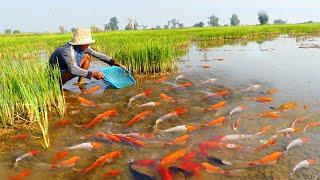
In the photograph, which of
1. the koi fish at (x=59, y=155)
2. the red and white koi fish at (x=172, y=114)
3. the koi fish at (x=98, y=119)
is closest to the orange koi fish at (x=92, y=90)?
the koi fish at (x=98, y=119)

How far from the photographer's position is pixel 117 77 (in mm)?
8336

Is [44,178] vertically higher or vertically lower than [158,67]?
lower

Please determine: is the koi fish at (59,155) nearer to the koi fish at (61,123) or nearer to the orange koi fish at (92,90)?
the koi fish at (61,123)

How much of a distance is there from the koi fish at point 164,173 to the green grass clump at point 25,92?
6.06 ft

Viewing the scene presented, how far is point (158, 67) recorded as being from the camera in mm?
10086

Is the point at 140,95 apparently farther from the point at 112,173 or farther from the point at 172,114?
the point at 112,173

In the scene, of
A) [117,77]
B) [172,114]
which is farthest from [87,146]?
[117,77]

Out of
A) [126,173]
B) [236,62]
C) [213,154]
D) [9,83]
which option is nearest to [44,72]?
[9,83]

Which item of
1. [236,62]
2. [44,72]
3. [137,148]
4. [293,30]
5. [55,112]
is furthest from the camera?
[293,30]

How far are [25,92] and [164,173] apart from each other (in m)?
2.49

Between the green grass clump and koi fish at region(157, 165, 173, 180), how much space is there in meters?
1.85

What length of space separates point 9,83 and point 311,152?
13.6 ft

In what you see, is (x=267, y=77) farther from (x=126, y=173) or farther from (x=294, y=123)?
(x=126, y=173)

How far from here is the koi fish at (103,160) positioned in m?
4.03
